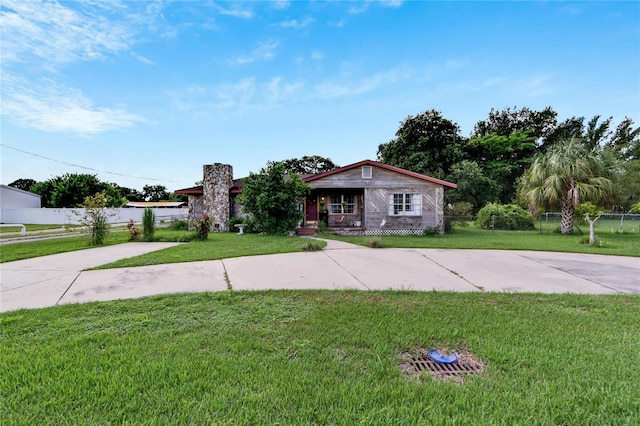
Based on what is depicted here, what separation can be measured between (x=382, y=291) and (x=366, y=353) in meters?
1.99

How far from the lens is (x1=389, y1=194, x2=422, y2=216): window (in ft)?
48.0

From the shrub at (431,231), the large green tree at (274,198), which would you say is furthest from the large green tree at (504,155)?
the large green tree at (274,198)

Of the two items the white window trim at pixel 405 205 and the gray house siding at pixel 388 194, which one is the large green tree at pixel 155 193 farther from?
the white window trim at pixel 405 205

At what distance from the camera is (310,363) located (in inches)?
91.0

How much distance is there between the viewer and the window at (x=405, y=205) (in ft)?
48.0

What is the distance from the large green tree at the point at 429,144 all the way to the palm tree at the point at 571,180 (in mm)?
11793

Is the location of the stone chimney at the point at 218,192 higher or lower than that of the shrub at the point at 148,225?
higher

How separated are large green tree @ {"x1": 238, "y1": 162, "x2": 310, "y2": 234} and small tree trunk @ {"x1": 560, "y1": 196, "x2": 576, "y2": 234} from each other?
45.4 feet

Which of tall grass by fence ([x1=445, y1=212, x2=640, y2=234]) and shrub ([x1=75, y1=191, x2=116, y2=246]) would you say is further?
tall grass by fence ([x1=445, y1=212, x2=640, y2=234])

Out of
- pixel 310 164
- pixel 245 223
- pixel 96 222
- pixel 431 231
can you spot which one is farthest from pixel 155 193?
pixel 431 231

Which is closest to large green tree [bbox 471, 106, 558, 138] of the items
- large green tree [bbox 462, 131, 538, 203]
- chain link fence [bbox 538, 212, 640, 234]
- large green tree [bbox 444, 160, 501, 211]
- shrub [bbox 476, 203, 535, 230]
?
large green tree [bbox 462, 131, 538, 203]

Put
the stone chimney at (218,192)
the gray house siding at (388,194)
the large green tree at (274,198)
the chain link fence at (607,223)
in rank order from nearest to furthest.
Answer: the large green tree at (274,198) < the gray house siding at (388,194) < the chain link fence at (607,223) < the stone chimney at (218,192)

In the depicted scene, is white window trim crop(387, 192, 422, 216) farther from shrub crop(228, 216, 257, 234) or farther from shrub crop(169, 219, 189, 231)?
shrub crop(169, 219, 189, 231)

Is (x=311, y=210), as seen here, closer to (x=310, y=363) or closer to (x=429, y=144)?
(x=310, y=363)
